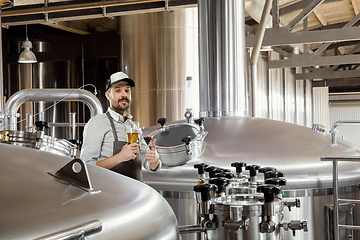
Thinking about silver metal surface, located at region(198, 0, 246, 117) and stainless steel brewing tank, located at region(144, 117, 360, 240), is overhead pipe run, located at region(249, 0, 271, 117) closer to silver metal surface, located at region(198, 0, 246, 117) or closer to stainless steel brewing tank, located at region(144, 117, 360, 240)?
silver metal surface, located at region(198, 0, 246, 117)

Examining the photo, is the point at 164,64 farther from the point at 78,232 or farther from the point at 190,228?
the point at 78,232

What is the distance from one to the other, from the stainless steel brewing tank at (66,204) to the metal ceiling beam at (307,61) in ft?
26.0

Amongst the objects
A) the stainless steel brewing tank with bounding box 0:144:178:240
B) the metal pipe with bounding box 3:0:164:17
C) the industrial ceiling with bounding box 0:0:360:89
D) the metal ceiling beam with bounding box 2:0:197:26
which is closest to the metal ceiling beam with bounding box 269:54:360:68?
the industrial ceiling with bounding box 0:0:360:89

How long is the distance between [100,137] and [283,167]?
1251 mm

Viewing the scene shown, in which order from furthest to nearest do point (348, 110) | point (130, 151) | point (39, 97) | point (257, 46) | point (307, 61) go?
point (348, 110) < point (307, 61) < point (257, 46) < point (39, 97) < point (130, 151)

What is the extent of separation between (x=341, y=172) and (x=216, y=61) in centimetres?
124

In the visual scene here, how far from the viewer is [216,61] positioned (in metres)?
3.25

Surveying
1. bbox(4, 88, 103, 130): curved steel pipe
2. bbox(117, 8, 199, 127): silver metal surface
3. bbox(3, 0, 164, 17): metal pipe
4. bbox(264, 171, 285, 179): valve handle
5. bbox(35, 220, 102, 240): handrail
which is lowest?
bbox(264, 171, 285, 179): valve handle

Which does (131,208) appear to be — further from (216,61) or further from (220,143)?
(216,61)

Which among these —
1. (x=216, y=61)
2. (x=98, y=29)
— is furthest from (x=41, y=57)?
(x=216, y=61)

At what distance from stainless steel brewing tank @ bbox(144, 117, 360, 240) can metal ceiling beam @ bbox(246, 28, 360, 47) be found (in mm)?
3704

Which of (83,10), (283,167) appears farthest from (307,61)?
(283,167)

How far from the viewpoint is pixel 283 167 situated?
264cm

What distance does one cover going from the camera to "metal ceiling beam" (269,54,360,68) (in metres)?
8.49
